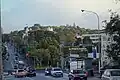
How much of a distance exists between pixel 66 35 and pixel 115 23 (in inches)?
4728

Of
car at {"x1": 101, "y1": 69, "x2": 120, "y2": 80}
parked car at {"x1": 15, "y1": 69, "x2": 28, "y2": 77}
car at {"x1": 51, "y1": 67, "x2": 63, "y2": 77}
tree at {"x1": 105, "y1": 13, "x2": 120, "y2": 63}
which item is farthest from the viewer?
parked car at {"x1": 15, "y1": 69, "x2": 28, "y2": 77}

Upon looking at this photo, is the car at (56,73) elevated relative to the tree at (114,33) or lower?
lower

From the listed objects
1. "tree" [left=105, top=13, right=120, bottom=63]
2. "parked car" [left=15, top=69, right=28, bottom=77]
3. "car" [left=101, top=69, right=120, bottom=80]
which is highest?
"tree" [left=105, top=13, right=120, bottom=63]

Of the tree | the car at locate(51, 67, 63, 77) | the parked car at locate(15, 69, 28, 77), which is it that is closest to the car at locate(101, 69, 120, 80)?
the tree

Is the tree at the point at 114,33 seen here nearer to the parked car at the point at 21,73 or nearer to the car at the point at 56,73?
the car at the point at 56,73

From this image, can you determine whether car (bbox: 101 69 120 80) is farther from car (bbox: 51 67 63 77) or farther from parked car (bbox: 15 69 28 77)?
parked car (bbox: 15 69 28 77)

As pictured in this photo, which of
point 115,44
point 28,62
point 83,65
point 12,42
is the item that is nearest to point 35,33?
point 28,62

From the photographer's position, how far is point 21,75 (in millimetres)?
64375

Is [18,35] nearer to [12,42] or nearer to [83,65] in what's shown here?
[12,42]

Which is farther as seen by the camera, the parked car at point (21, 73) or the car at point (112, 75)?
the parked car at point (21, 73)

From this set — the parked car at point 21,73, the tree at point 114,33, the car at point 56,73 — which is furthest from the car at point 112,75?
the parked car at point 21,73

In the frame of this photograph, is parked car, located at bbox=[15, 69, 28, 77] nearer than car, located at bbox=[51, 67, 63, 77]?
No

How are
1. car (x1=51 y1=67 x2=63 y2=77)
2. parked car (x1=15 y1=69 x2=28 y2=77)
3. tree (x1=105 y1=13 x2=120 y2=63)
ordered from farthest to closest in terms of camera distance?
parked car (x1=15 y1=69 x2=28 y2=77) → car (x1=51 y1=67 x2=63 y2=77) → tree (x1=105 y1=13 x2=120 y2=63)

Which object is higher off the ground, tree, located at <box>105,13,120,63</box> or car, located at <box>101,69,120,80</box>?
tree, located at <box>105,13,120,63</box>
